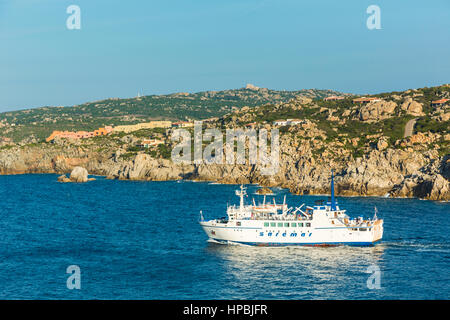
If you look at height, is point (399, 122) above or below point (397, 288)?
above

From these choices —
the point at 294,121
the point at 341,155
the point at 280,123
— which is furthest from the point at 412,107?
the point at 280,123

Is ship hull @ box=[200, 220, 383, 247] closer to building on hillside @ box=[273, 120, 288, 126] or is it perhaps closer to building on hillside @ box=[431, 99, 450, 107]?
building on hillside @ box=[431, 99, 450, 107]

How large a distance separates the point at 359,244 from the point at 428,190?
47.5m

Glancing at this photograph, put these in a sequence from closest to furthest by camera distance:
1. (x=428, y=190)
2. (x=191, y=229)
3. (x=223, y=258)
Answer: (x=223, y=258)
(x=191, y=229)
(x=428, y=190)

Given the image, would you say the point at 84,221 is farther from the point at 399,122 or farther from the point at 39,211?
the point at 399,122

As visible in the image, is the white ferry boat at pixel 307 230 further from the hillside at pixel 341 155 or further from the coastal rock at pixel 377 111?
the coastal rock at pixel 377 111

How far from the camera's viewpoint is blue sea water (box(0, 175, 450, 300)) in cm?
4588

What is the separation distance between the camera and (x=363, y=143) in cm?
14350

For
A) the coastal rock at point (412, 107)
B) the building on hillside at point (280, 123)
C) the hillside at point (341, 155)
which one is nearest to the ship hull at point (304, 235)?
the hillside at point (341, 155)

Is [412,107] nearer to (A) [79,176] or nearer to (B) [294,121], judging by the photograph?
(B) [294,121]
